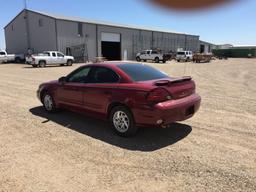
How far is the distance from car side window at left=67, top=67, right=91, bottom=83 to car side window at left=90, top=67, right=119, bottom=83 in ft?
0.77

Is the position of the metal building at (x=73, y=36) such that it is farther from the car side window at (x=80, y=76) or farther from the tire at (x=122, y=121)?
the tire at (x=122, y=121)

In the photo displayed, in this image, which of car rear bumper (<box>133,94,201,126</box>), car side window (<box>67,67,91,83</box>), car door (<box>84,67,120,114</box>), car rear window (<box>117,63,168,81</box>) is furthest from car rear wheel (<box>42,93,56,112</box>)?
car rear bumper (<box>133,94,201,126</box>)

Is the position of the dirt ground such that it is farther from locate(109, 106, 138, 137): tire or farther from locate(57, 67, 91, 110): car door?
locate(57, 67, 91, 110): car door

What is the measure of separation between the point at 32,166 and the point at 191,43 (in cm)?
6541

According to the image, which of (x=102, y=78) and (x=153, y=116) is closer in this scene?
(x=153, y=116)

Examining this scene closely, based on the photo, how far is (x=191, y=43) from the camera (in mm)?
65625

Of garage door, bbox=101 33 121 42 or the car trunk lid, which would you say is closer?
the car trunk lid

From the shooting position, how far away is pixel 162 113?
4773mm

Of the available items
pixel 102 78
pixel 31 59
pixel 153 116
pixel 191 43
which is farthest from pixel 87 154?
pixel 191 43

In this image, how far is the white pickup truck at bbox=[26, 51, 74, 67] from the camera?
94.4 ft

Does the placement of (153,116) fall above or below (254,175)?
above

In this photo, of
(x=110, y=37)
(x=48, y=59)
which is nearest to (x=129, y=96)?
(x=48, y=59)

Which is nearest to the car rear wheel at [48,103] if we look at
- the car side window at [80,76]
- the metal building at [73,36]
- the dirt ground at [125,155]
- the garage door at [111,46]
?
the dirt ground at [125,155]

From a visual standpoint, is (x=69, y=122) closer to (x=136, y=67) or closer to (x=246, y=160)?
(x=136, y=67)
